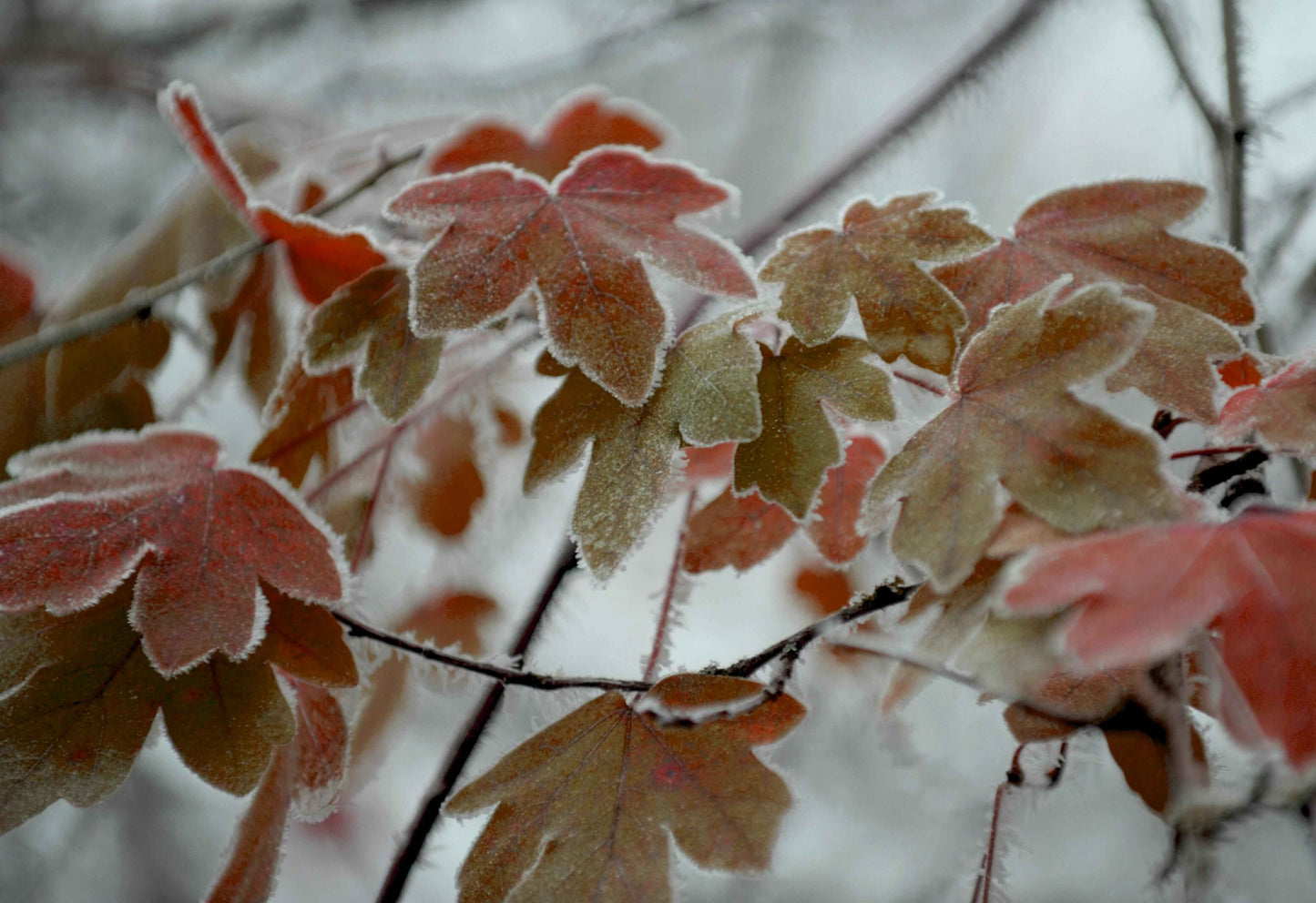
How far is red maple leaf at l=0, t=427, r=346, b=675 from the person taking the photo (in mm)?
542

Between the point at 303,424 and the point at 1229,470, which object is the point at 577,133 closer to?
the point at 303,424

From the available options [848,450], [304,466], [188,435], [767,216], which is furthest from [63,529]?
[767,216]

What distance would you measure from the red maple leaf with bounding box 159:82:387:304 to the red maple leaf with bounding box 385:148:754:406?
11 centimetres

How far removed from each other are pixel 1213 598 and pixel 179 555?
545mm

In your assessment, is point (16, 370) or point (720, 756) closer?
point (720, 756)

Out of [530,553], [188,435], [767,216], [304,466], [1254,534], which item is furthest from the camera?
[530,553]

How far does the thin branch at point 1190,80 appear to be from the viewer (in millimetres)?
784

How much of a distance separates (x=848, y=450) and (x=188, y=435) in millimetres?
466

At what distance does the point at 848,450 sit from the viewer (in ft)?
2.32

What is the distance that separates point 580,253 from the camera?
58cm

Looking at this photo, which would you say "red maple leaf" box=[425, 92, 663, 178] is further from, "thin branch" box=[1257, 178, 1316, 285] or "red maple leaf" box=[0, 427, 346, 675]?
"thin branch" box=[1257, 178, 1316, 285]

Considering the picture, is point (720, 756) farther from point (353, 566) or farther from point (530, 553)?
point (530, 553)

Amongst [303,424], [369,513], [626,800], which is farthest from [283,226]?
[626,800]

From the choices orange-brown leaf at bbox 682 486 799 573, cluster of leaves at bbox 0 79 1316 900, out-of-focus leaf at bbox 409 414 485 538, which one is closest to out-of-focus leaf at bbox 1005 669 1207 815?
cluster of leaves at bbox 0 79 1316 900
